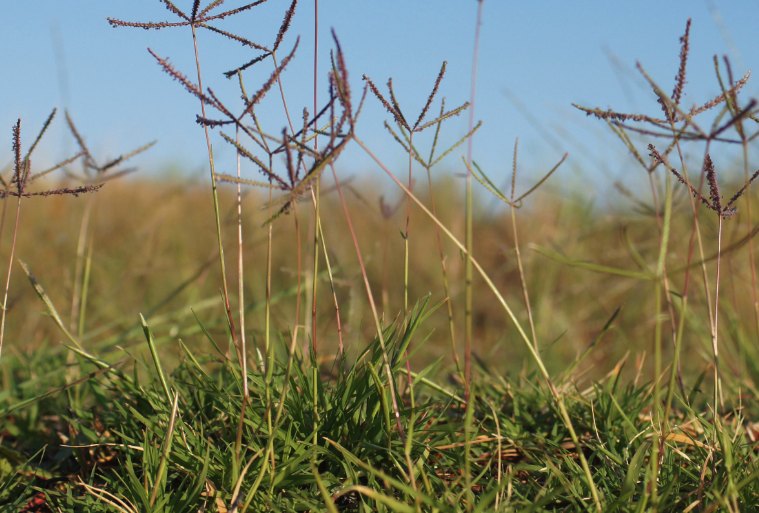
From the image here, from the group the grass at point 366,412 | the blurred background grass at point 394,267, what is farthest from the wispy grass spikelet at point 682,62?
the blurred background grass at point 394,267

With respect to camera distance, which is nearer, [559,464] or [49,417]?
[559,464]

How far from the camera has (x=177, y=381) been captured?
3.66 feet

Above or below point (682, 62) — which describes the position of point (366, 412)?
below

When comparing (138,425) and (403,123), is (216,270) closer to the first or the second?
(138,425)

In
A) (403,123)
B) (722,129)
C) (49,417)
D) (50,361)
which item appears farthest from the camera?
(50,361)

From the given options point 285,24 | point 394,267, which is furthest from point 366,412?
point 394,267

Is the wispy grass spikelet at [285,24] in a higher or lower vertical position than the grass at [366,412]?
higher

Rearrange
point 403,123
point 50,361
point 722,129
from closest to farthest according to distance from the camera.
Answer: point 722,129 → point 403,123 → point 50,361

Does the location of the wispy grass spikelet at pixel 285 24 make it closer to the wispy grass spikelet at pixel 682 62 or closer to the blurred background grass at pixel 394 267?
the wispy grass spikelet at pixel 682 62

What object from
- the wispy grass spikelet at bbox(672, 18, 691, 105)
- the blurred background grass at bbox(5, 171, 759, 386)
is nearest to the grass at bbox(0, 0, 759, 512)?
the wispy grass spikelet at bbox(672, 18, 691, 105)

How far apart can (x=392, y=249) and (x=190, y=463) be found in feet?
11.9

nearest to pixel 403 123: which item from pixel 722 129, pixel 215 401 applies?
pixel 722 129

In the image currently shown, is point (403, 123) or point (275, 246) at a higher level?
point (403, 123)

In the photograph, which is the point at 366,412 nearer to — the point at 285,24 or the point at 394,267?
the point at 285,24
